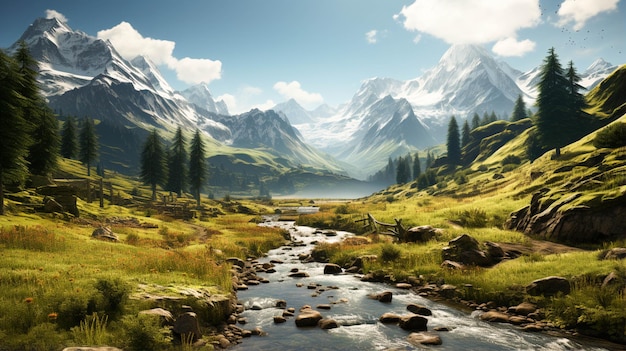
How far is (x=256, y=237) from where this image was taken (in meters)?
40.8

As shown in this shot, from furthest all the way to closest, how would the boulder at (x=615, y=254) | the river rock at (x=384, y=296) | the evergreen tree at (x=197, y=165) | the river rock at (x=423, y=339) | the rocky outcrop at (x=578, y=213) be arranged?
the evergreen tree at (x=197, y=165)
the rocky outcrop at (x=578, y=213)
the river rock at (x=384, y=296)
the boulder at (x=615, y=254)
the river rock at (x=423, y=339)

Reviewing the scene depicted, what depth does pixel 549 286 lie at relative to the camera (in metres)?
15.8

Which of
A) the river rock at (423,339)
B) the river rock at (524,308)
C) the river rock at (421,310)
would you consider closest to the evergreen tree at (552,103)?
the river rock at (524,308)

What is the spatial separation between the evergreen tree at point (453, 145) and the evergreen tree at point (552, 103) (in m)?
71.4

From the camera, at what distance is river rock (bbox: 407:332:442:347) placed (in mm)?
13039

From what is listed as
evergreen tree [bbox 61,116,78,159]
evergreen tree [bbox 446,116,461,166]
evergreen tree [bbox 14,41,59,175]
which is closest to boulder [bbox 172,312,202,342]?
evergreen tree [bbox 14,41,59,175]

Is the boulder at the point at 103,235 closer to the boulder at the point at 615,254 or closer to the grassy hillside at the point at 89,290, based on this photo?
the grassy hillside at the point at 89,290

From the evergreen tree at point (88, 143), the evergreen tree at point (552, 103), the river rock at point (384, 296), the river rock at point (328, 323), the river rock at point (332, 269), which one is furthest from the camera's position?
the evergreen tree at point (88, 143)

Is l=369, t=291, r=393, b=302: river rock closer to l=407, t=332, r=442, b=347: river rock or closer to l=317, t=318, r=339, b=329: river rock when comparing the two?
l=317, t=318, r=339, b=329: river rock

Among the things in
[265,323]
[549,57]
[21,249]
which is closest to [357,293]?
[265,323]

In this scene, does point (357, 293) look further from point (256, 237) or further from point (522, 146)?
point (522, 146)

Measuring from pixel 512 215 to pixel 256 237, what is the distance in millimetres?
26945

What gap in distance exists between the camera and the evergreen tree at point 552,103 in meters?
67.5

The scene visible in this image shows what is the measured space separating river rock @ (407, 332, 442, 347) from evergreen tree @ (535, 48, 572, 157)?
6870cm
